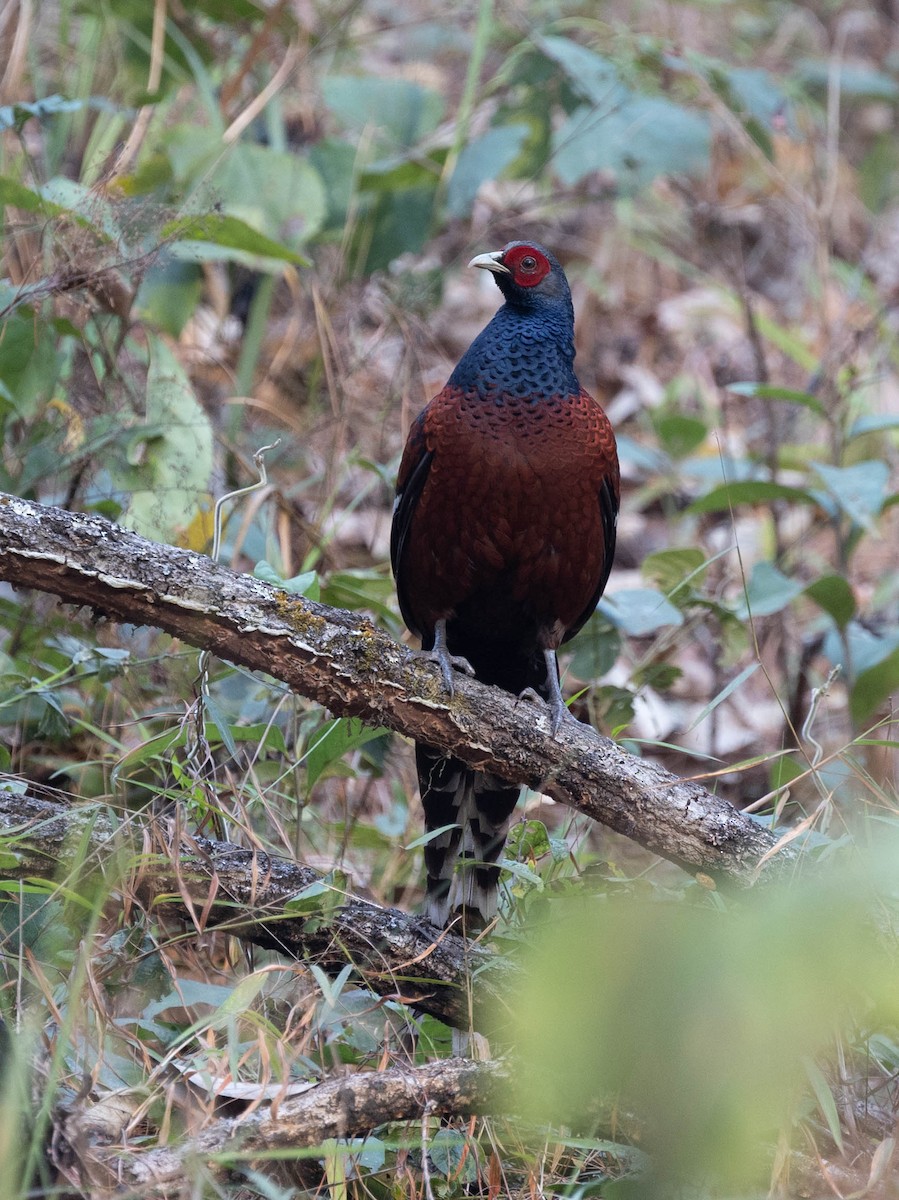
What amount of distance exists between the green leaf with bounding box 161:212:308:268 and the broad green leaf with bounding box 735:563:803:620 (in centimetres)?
215

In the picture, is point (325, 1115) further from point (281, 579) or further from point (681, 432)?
Result: point (681, 432)

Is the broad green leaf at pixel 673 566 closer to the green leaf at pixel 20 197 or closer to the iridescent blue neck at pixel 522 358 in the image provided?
the iridescent blue neck at pixel 522 358

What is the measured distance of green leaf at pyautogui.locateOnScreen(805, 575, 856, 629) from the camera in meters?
4.49

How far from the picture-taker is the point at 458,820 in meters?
3.62

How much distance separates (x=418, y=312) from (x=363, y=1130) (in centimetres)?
396

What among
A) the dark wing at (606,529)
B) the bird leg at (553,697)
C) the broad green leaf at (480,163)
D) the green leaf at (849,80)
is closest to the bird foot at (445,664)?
the bird leg at (553,697)

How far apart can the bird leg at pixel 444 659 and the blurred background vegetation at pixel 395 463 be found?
0.30m

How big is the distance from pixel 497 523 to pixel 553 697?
56 cm

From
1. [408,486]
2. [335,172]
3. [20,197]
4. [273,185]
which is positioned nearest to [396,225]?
[335,172]

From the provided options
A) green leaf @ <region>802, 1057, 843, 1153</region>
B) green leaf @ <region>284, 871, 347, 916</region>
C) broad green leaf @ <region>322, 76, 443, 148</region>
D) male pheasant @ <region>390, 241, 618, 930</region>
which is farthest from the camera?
broad green leaf @ <region>322, 76, 443, 148</region>

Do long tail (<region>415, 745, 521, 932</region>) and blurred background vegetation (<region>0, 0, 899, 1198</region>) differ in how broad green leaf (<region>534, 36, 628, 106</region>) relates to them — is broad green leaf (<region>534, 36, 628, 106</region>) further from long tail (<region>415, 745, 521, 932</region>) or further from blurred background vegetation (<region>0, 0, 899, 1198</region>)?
long tail (<region>415, 745, 521, 932</region>)

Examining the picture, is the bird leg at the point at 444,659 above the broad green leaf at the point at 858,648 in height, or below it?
above

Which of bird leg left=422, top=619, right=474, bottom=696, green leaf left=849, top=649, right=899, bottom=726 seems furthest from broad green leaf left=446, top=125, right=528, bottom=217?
green leaf left=849, top=649, right=899, bottom=726

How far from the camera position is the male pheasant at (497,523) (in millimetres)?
3518
